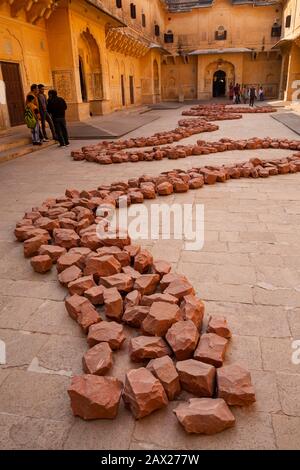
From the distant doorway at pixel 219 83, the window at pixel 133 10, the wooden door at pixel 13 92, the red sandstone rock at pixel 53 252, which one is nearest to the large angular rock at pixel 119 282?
the red sandstone rock at pixel 53 252

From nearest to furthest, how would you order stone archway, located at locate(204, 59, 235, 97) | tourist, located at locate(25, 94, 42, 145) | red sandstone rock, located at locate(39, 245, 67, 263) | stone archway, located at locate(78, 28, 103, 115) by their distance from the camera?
red sandstone rock, located at locate(39, 245, 67, 263)
tourist, located at locate(25, 94, 42, 145)
stone archway, located at locate(78, 28, 103, 115)
stone archway, located at locate(204, 59, 235, 97)

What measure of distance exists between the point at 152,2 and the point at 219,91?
971 cm

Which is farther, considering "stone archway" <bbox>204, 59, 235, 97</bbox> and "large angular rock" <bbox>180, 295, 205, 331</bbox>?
"stone archway" <bbox>204, 59, 235, 97</bbox>

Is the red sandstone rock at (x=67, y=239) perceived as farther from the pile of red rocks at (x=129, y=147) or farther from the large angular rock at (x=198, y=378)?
the pile of red rocks at (x=129, y=147)

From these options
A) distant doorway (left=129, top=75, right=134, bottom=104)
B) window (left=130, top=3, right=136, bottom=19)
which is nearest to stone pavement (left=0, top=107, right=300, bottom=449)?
distant doorway (left=129, top=75, right=134, bottom=104)

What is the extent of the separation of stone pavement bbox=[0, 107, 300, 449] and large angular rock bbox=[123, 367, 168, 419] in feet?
0.13

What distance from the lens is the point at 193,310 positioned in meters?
2.02

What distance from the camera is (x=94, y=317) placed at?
2053 mm

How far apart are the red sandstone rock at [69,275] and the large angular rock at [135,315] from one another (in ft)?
2.01

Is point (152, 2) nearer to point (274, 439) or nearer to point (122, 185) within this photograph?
point (122, 185)

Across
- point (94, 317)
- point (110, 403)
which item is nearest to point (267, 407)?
point (110, 403)

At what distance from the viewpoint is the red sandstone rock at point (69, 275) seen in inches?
99.4

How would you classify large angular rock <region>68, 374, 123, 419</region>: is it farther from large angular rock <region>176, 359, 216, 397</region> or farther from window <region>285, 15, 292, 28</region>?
window <region>285, 15, 292, 28</region>

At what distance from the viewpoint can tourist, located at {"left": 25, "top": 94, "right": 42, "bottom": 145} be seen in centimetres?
855
